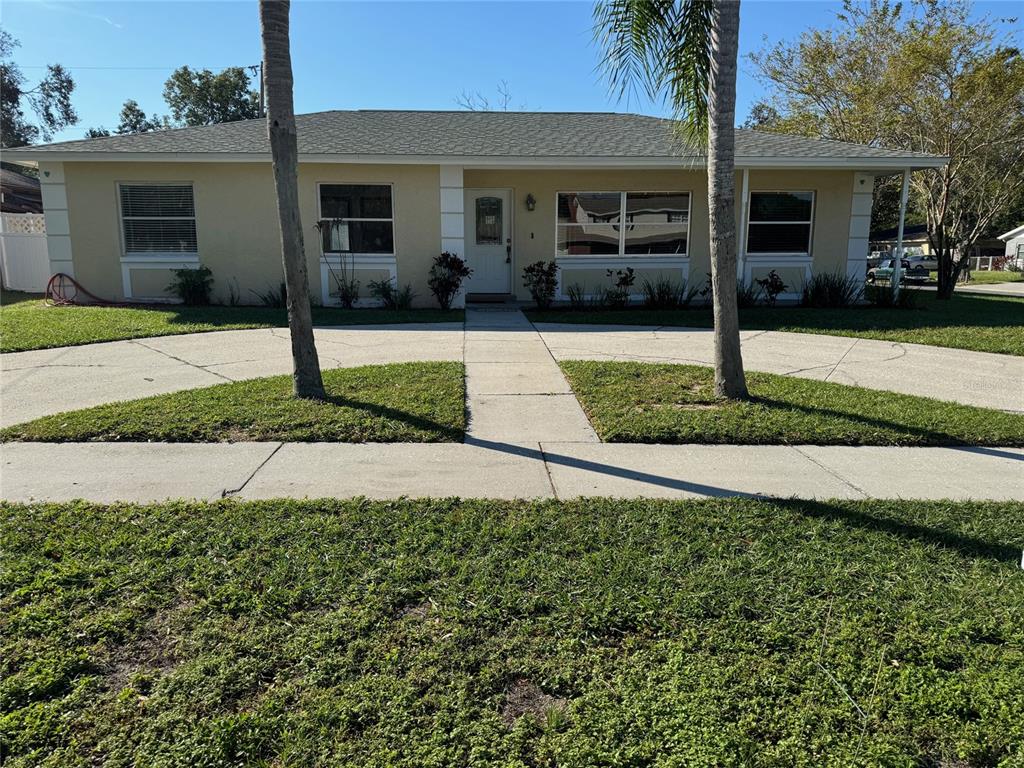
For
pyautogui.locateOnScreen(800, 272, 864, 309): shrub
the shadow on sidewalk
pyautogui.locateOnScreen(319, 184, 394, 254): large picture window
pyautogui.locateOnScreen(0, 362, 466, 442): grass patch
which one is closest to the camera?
the shadow on sidewalk

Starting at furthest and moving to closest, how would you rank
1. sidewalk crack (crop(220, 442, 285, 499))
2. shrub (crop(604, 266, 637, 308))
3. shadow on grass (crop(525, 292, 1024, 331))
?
shrub (crop(604, 266, 637, 308))
shadow on grass (crop(525, 292, 1024, 331))
sidewalk crack (crop(220, 442, 285, 499))

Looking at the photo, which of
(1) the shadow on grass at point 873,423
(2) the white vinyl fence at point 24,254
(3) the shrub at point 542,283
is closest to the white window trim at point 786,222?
(3) the shrub at point 542,283

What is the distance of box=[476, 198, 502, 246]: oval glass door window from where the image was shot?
625 inches

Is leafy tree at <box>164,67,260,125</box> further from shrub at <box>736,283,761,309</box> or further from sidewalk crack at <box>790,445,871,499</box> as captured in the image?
sidewalk crack at <box>790,445,871,499</box>

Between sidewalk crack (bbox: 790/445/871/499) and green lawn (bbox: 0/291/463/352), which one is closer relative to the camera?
sidewalk crack (bbox: 790/445/871/499)

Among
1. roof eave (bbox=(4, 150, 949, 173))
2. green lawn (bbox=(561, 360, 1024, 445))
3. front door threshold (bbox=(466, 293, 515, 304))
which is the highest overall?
roof eave (bbox=(4, 150, 949, 173))

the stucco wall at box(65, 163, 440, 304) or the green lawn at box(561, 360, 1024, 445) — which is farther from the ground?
the stucco wall at box(65, 163, 440, 304)

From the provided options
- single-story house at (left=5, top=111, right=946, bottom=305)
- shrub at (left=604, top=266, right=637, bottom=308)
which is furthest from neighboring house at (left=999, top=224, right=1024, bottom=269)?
shrub at (left=604, top=266, right=637, bottom=308)

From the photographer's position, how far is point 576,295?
15.1 m

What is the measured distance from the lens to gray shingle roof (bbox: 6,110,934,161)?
13.4m

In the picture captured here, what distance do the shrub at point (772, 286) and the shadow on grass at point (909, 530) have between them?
10.9 m

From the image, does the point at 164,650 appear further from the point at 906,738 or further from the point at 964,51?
the point at 964,51

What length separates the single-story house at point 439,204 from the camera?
13.7 meters

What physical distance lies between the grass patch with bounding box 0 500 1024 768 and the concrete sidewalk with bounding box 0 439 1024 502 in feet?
1.17
